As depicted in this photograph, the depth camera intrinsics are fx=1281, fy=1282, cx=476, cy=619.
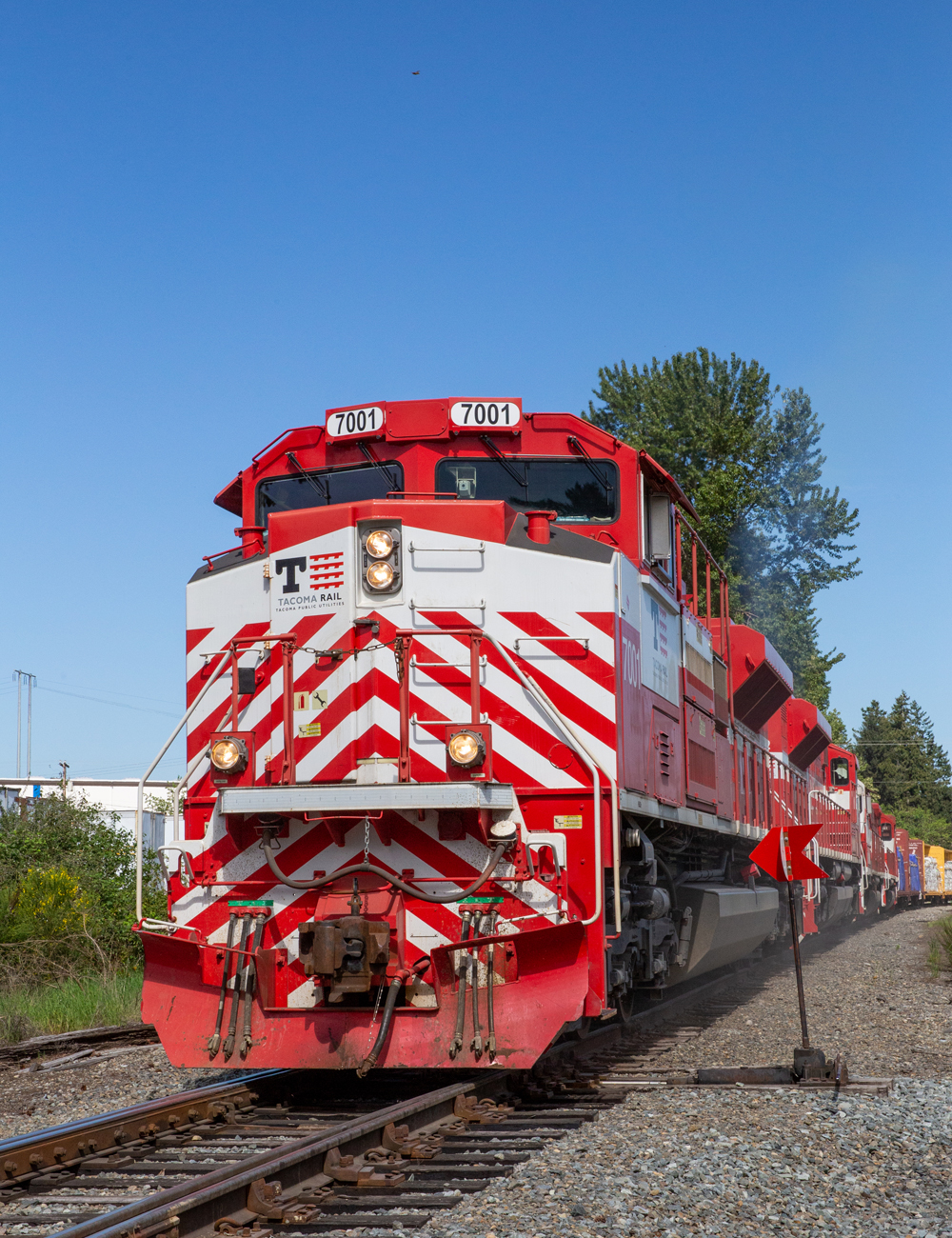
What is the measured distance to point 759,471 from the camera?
3322 centimetres

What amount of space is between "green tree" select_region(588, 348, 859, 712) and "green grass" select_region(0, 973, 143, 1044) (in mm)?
22849

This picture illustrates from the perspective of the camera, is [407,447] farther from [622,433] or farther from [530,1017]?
[622,433]

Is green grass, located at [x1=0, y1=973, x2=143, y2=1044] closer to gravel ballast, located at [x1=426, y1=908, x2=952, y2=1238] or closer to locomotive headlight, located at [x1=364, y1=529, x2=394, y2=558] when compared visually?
gravel ballast, located at [x1=426, y1=908, x2=952, y2=1238]

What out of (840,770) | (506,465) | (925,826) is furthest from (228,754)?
(925,826)

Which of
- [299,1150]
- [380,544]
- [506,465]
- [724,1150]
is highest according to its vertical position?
[506,465]

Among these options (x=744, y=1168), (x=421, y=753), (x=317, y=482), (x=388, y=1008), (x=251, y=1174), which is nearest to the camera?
(x=251, y=1174)

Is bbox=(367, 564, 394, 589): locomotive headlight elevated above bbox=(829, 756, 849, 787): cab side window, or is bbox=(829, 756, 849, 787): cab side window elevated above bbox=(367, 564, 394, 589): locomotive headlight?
bbox=(367, 564, 394, 589): locomotive headlight

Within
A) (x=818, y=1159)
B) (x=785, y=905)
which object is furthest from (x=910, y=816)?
(x=818, y=1159)

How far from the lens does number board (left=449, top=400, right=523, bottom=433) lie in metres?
7.98

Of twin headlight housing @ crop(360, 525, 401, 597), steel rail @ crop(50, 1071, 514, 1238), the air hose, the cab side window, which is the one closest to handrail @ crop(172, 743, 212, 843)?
twin headlight housing @ crop(360, 525, 401, 597)

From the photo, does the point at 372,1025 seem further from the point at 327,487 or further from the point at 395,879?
the point at 327,487

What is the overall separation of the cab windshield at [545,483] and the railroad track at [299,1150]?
338 centimetres

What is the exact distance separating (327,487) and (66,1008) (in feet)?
20.7

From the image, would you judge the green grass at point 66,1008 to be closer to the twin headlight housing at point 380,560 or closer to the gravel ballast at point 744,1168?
the gravel ballast at point 744,1168
